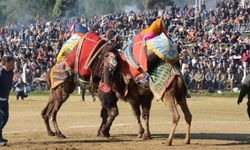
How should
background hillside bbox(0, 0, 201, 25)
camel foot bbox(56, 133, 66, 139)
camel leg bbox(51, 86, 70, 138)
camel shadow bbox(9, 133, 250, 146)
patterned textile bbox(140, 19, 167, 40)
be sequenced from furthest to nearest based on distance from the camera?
background hillside bbox(0, 0, 201, 25) → camel leg bbox(51, 86, 70, 138) → camel foot bbox(56, 133, 66, 139) → patterned textile bbox(140, 19, 167, 40) → camel shadow bbox(9, 133, 250, 146)

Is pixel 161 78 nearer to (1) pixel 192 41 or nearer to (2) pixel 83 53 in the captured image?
(2) pixel 83 53

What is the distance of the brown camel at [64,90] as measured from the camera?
50.3 ft

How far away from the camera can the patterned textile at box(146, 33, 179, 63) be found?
46.6 feet

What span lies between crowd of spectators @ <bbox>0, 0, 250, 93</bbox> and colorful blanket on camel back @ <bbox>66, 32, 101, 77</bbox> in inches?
598

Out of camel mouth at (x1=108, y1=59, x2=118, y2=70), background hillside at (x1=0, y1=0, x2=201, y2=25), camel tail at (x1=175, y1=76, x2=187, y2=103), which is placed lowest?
background hillside at (x1=0, y1=0, x2=201, y2=25)

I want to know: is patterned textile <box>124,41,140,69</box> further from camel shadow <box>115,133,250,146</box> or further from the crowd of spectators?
the crowd of spectators

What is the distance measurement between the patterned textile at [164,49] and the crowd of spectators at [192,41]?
16669 mm

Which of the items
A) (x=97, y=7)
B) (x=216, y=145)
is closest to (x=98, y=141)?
(x=216, y=145)

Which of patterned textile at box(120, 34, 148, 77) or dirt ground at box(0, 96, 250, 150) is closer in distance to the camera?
dirt ground at box(0, 96, 250, 150)

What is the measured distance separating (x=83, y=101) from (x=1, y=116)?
15.7 meters

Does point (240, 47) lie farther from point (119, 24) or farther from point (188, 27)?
point (119, 24)

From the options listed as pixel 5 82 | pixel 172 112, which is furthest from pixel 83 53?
pixel 172 112

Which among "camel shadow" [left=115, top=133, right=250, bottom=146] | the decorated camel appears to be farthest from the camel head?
"camel shadow" [left=115, top=133, right=250, bottom=146]

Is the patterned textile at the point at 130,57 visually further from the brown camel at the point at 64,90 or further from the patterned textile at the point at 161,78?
the patterned textile at the point at 161,78
